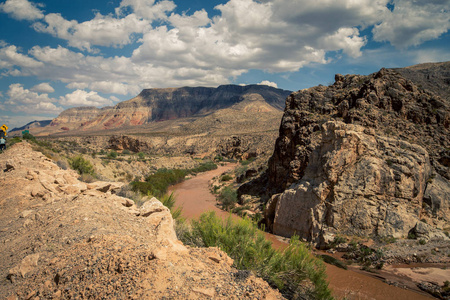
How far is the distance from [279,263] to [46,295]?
444 centimetres

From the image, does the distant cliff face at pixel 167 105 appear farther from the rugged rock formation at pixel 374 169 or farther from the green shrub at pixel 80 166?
the rugged rock formation at pixel 374 169

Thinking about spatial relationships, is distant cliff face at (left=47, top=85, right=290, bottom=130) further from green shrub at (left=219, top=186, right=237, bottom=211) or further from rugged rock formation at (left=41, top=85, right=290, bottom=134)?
green shrub at (left=219, top=186, right=237, bottom=211)

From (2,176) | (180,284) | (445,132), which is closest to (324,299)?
(180,284)

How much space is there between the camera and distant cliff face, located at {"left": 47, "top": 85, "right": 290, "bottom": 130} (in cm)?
14850

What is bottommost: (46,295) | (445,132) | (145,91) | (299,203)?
(299,203)

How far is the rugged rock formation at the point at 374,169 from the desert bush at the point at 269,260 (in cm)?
676

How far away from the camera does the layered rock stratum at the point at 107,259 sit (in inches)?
151

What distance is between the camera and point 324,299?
5.51 meters

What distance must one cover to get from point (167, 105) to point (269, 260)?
559ft

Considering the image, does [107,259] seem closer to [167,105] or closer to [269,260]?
[269,260]

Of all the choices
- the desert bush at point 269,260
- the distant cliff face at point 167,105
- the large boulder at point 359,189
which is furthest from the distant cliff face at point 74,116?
the desert bush at point 269,260

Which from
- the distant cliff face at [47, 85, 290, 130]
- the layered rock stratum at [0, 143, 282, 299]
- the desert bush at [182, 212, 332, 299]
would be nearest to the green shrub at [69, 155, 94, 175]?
the layered rock stratum at [0, 143, 282, 299]

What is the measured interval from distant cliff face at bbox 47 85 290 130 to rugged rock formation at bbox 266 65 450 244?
138m

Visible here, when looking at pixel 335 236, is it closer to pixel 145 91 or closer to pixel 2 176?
pixel 2 176
